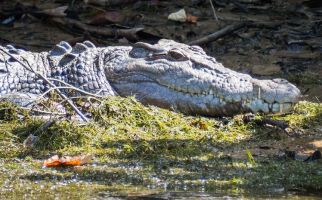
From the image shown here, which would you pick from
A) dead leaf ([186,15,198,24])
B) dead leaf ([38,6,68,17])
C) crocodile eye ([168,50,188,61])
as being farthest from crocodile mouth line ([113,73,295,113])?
dead leaf ([38,6,68,17])

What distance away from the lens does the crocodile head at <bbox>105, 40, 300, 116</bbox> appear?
777 centimetres

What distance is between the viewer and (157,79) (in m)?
8.32

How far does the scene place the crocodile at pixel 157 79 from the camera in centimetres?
780

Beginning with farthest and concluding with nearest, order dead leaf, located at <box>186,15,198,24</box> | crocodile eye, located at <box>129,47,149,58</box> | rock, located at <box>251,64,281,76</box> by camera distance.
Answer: dead leaf, located at <box>186,15,198,24</box> → rock, located at <box>251,64,281,76</box> → crocodile eye, located at <box>129,47,149,58</box>

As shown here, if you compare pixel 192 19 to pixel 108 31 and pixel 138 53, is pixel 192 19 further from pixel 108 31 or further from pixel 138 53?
pixel 138 53

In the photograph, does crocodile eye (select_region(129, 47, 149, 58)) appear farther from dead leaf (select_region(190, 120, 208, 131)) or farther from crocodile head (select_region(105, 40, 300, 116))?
dead leaf (select_region(190, 120, 208, 131))

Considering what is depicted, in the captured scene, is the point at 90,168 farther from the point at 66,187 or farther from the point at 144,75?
the point at 144,75

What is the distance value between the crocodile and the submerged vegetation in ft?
0.54

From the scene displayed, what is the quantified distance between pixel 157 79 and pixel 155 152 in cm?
164

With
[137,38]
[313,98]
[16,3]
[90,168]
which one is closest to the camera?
[90,168]

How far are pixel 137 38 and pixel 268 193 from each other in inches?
223

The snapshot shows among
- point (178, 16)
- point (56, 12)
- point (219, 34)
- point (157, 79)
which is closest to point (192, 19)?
point (178, 16)

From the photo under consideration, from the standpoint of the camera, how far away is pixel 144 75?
8.43m

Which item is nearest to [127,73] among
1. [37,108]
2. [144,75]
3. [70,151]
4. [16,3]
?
[144,75]
